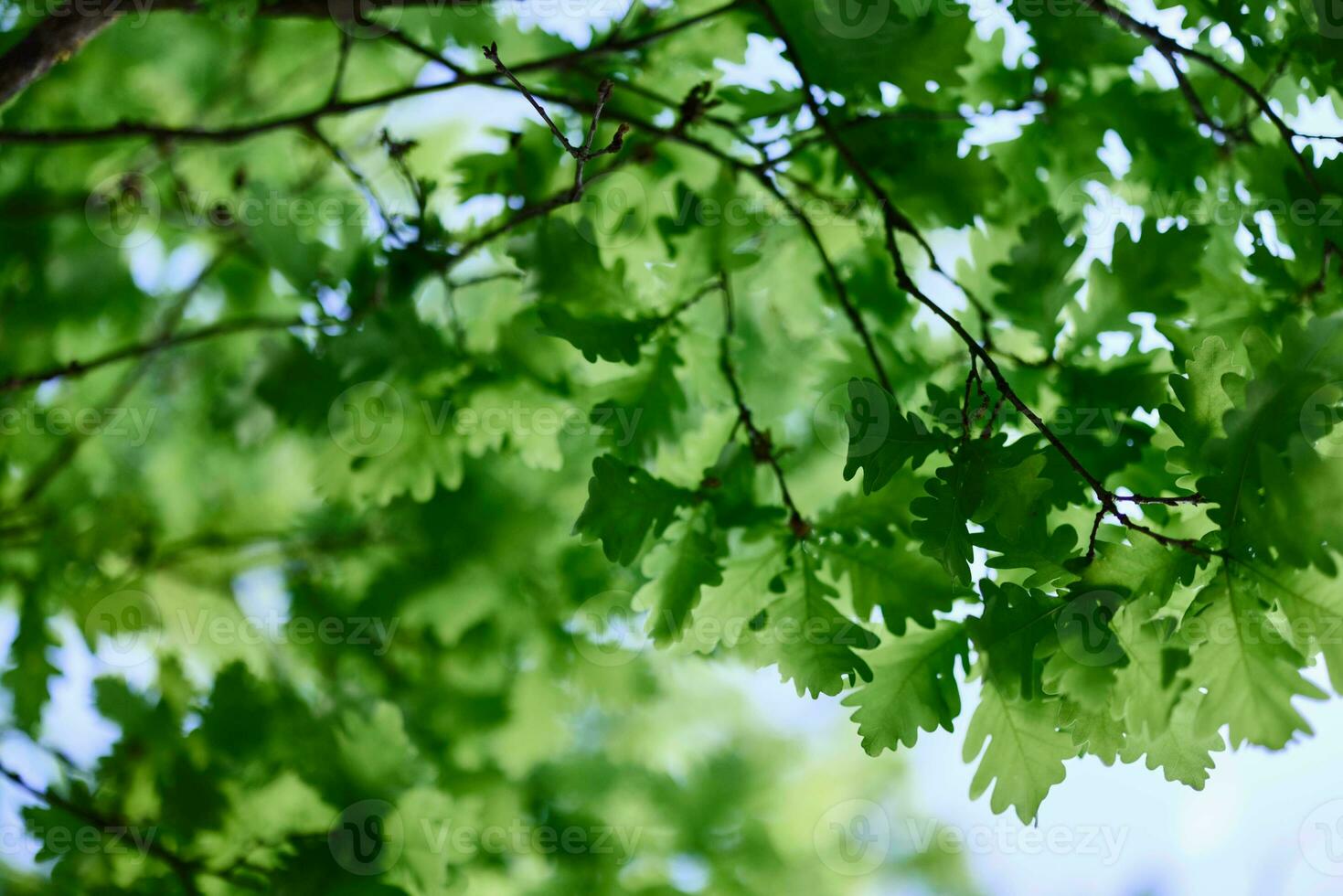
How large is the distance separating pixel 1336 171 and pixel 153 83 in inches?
124

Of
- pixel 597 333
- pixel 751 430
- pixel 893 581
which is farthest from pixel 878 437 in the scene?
pixel 597 333

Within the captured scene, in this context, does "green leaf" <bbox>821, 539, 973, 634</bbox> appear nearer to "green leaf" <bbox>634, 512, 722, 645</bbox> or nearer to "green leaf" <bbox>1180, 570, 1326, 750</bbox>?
"green leaf" <bbox>634, 512, 722, 645</bbox>

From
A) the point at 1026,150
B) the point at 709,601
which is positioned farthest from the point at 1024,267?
the point at 709,601

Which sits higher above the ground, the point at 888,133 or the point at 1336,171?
the point at 888,133

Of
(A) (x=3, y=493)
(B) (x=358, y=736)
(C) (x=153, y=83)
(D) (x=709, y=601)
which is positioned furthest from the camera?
(C) (x=153, y=83)

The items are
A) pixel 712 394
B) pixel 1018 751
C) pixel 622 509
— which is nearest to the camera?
pixel 1018 751

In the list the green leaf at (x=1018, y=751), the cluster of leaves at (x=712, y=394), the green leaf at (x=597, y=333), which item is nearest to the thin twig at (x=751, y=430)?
the cluster of leaves at (x=712, y=394)

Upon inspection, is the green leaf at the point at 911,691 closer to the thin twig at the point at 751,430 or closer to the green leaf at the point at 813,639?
the green leaf at the point at 813,639

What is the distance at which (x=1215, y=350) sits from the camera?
47.3 inches

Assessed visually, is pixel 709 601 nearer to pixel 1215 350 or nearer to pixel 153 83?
pixel 1215 350

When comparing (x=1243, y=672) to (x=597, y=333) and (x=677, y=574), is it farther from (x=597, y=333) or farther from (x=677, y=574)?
(x=597, y=333)

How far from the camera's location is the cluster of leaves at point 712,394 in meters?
1.15

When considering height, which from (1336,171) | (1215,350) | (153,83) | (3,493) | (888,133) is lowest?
(1215,350)

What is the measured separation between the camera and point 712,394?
167cm
